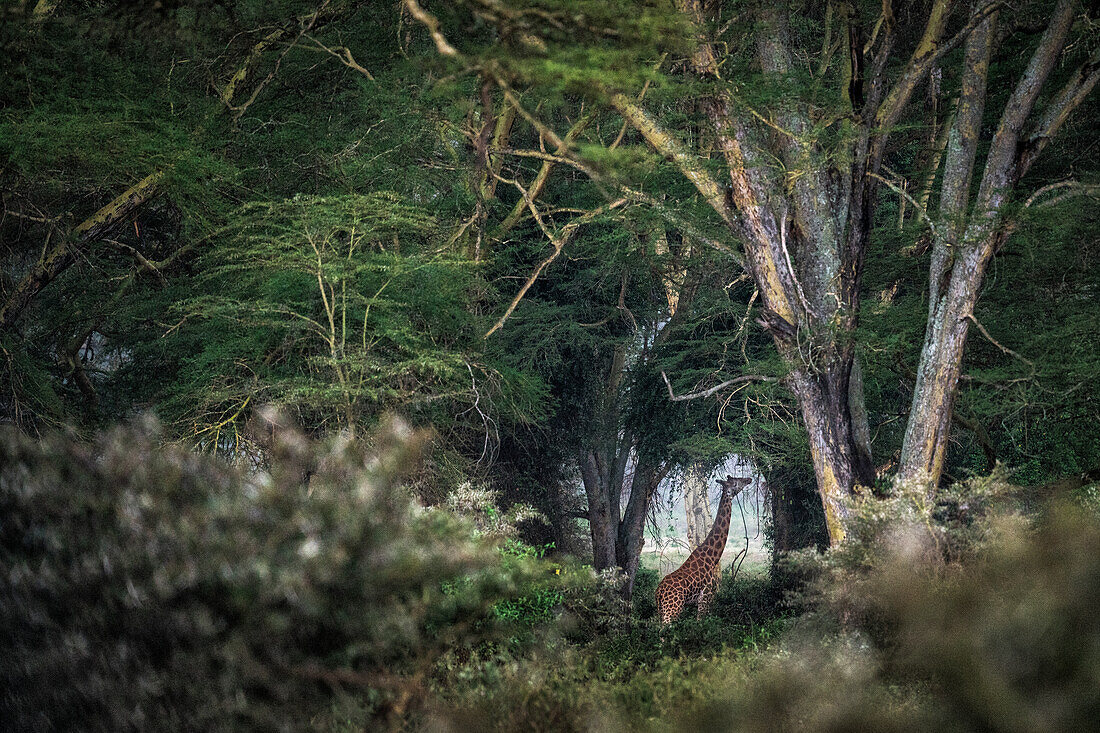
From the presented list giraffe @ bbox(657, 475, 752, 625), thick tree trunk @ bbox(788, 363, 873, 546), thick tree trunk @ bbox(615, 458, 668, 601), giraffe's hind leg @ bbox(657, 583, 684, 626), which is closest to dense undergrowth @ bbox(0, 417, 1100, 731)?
thick tree trunk @ bbox(788, 363, 873, 546)

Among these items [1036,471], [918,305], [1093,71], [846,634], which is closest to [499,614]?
[846,634]

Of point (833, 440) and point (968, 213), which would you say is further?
point (968, 213)

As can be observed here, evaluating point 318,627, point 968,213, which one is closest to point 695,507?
point 968,213

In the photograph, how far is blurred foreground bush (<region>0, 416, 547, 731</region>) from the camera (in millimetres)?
3869

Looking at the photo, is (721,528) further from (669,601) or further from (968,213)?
(968,213)

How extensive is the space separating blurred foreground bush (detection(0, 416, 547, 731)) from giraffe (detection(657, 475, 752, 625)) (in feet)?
34.2

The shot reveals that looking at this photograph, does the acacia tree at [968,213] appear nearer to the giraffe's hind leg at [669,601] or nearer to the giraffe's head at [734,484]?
the giraffe's head at [734,484]

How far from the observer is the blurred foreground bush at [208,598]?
12.7 ft

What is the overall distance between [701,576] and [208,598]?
11640mm

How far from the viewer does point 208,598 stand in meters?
3.90

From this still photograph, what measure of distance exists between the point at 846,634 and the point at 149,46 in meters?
9.14

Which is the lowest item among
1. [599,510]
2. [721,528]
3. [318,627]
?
[721,528]

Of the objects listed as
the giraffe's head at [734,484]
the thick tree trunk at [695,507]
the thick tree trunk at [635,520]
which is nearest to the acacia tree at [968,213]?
the giraffe's head at [734,484]

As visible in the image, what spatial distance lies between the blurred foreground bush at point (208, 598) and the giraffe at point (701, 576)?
1042 cm
